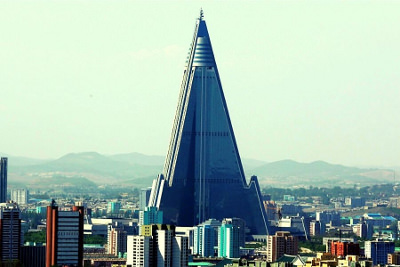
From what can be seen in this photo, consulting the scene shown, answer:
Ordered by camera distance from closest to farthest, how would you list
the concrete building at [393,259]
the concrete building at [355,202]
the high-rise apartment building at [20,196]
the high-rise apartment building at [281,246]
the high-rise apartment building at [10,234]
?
1. the high-rise apartment building at [10,234]
2. the concrete building at [393,259]
3. the high-rise apartment building at [281,246]
4. the high-rise apartment building at [20,196]
5. the concrete building at [355,202]

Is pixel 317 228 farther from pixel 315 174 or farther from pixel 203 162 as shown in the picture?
pixel 315 174

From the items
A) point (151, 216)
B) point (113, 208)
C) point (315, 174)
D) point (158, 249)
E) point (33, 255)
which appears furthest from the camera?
point (315, 174)

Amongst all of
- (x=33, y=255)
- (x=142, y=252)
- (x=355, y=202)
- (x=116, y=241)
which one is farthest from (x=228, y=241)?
(x=355, y=202)

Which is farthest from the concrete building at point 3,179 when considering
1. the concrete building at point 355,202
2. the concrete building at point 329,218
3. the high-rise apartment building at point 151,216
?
the concrete building at point 355,202

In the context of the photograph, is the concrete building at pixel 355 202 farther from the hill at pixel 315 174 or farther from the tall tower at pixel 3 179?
the tall tower at pixel 3 179

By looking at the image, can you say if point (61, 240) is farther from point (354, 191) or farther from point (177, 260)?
point (354, 191)
